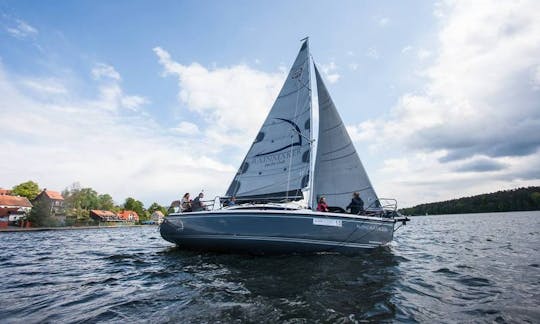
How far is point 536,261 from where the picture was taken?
9859mm

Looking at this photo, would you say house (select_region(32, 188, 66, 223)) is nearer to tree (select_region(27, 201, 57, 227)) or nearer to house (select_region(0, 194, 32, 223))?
house (select_region(0, 194, 32, 223))

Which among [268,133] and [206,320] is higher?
[268,133]

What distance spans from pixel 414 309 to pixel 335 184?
9149 millimetres

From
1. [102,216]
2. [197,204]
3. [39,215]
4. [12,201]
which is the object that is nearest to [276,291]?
[197,204]

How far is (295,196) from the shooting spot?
42.1 feet

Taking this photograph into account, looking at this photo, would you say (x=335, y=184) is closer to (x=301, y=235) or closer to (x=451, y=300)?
(x=301, y=235)

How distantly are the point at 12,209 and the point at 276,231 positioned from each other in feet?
277

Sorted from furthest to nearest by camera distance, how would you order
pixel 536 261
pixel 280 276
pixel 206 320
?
pixel 536 261 < pixel 280 276 < pixel 206 320

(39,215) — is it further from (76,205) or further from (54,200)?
(54,200)

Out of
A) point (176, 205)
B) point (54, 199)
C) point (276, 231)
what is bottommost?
point (276, 231)

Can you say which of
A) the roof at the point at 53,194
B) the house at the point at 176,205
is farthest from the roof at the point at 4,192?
the house at the point at 176,205

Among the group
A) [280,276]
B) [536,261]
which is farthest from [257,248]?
[536,261]

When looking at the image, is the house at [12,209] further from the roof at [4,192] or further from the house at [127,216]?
the house at [127,216]

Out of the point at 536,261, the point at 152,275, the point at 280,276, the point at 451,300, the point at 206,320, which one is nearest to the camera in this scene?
the point at 206,320
